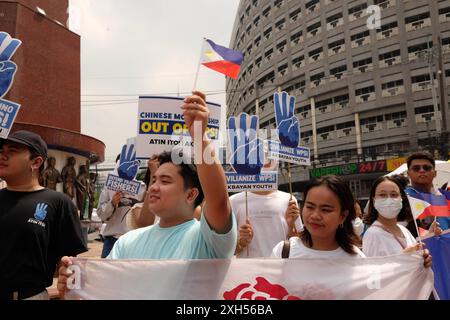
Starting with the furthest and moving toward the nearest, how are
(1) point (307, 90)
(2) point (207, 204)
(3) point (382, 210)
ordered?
(1) point (307, 90) → (3) point (382, 210) → (2) point (207, 204)

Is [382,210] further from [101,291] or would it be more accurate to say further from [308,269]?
[101,291]

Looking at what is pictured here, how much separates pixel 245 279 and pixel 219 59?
134cm

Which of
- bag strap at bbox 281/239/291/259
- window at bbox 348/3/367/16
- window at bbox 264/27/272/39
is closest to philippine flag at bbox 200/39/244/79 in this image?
bag strap at bbox 281/239/291/259

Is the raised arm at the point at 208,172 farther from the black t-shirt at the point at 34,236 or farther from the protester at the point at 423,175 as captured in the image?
the protester at the point at 423,175

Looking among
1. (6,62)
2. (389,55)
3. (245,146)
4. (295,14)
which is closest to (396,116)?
(389,55)

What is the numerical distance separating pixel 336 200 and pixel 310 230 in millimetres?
221

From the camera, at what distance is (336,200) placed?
7.33 feet

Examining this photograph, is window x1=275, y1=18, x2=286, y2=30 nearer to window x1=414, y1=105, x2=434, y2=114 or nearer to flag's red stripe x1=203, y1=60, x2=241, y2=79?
window x1=414, y1=105, x2=434, y2=114

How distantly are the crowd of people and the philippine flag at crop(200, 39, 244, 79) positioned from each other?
0.69m

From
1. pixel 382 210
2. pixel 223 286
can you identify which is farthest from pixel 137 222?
pixel 382 210

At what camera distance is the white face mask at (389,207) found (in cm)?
300

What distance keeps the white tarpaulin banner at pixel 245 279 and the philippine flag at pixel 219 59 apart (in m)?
1.20

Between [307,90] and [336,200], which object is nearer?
[336,200]

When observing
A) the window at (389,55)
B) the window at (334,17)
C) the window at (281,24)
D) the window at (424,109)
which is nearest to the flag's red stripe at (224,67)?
the window at (424,109)
